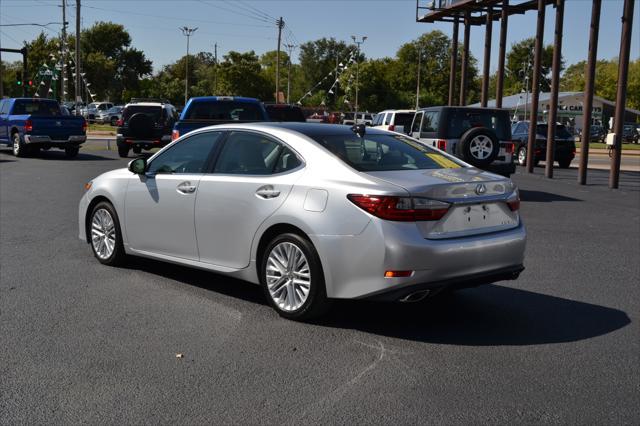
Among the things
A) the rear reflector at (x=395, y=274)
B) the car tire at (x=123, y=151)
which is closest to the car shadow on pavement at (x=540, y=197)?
the rear reflector at (x=395, y=274)

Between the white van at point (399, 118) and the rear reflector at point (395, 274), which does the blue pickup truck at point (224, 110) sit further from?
the rear reflector at point (395, 274)

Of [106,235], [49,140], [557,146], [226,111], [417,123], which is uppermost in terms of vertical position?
[226,111]

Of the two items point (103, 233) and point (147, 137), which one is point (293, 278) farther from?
point (147, 137)

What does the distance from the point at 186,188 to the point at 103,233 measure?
1.61 metres

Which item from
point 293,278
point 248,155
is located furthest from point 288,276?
point 248,155

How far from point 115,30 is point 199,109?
330 ft

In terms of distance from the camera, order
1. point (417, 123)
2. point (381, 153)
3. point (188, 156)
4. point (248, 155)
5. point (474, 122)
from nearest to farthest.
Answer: point (381, 153), point (248, 155), point (188, 156), point (474, 122), point (417, 123)

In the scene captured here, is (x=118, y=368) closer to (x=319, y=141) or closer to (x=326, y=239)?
(x=326, y=239)

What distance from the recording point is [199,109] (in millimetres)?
16750

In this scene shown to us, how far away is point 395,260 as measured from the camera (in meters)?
5.36

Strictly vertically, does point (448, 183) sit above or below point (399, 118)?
below

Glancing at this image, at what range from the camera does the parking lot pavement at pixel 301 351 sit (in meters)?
4.23

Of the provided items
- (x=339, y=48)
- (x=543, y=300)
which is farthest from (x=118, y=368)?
(x=339, y=48)

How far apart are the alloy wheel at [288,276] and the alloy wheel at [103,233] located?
2479 mm
